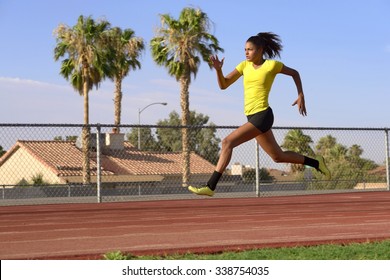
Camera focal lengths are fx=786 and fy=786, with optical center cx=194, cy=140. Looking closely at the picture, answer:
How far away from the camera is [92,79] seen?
51312mm

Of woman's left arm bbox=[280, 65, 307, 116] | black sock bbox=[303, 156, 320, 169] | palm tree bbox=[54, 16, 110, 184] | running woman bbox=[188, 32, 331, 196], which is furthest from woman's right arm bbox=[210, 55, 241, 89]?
palm tree bbox=[54, 16, 110, 184]

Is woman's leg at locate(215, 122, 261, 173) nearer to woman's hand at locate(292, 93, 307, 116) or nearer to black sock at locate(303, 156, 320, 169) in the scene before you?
woman's hand at locate(292, 93, 307, 116)

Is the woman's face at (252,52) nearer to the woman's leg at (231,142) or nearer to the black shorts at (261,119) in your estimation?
the black shorts at (261,119)

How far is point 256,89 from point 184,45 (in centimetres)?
3977

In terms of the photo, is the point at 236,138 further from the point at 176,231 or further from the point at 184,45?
the point at 184,45

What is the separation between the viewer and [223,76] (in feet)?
27.5

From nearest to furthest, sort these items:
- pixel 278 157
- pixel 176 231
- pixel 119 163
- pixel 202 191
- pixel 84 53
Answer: pixel 202 191 < pixel 278 157 < pixel 176 231 < pixel 119 163 < pixel 84 53

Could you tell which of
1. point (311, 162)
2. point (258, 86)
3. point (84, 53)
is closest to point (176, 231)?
point (311, 162)

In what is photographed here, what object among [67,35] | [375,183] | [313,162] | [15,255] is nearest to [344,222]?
[313,162]

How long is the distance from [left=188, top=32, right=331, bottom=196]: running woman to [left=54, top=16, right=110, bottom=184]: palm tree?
42090 mm

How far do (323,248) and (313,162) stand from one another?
8.02 ft

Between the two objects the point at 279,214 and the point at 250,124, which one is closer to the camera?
the point at 250,124

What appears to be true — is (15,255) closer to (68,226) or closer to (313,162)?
(68,226)
